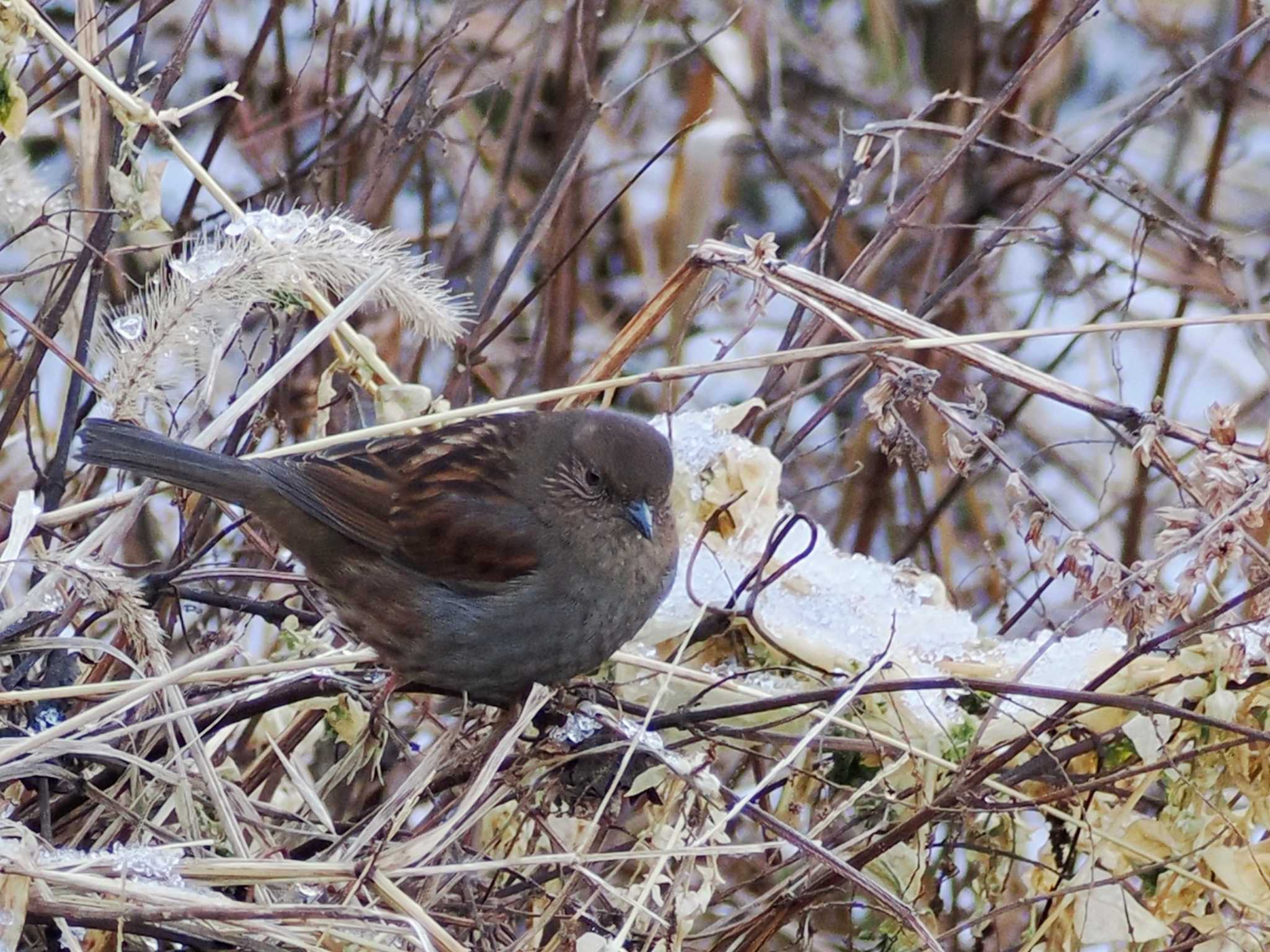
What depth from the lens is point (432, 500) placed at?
2.98 meters

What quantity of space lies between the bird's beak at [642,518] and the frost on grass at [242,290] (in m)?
0.48

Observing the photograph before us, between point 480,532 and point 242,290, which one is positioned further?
point 480,532

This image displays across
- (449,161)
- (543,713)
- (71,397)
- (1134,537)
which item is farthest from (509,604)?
(449,161)

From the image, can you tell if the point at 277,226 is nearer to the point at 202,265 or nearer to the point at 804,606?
the point at 202,265

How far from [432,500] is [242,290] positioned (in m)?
0.71

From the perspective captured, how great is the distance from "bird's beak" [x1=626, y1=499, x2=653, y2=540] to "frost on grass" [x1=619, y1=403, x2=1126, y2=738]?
0.27ft

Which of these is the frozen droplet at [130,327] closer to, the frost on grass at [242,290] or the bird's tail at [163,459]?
the frost on grass at [242,290]

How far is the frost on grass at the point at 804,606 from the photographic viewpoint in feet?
8.18

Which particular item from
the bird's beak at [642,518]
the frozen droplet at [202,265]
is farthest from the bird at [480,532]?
the frozen droplet at [202,265]

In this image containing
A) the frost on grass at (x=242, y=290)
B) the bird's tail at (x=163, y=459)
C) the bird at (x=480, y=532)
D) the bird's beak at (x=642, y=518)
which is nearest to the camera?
the frost on grass at (x=242, y=290)

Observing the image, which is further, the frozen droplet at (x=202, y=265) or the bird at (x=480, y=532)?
the bird at (x=480, y=532)

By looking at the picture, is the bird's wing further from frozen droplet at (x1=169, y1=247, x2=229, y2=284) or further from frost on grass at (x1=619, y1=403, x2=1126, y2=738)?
frozen droplet at (x1=169, y1=247, x2=229, y2=284)

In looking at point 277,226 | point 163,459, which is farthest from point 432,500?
point 277,226

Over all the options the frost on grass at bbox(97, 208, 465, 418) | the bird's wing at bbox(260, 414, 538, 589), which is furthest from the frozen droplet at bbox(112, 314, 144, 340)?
the bird's wing at bbox(260, 414, 538, 589)
